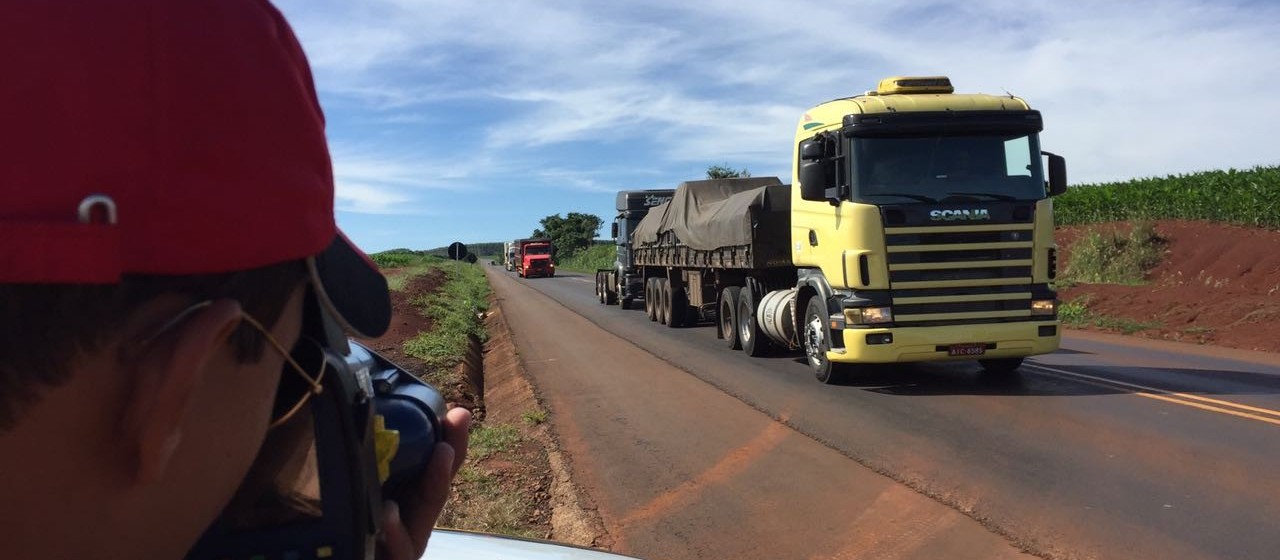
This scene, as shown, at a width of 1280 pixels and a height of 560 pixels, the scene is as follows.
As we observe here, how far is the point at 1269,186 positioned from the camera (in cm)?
2980

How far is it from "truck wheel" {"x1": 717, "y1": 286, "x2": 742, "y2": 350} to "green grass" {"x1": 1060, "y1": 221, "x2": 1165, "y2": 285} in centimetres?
1775

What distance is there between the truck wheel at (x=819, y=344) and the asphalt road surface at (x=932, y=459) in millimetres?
243

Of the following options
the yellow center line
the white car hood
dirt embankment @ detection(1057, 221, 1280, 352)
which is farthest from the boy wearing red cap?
dirt embankment @ detection(1057, 221, 1280, 352)

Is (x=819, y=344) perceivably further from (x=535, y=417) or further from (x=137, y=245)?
(x=137, y=245)

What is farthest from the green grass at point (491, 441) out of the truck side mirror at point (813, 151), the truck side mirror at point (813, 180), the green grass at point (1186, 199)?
the green grass at point (1186, 199)

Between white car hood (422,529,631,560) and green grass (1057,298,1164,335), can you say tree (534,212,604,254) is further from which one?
white car hood (422,529,631,560)

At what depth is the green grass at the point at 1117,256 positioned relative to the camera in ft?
93.8

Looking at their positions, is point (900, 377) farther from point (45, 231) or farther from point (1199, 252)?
point (1199, 252)

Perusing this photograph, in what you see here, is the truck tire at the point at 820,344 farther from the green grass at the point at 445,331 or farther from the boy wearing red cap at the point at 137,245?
the boy wearing red cap at the point at 137,245

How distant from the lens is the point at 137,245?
2.63 feet

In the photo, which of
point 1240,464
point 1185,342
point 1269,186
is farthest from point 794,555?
point 1269,186

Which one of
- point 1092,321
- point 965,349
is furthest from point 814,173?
point 1092,321

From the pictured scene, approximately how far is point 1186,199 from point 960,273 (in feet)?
96.6

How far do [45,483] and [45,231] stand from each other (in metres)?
0.23
